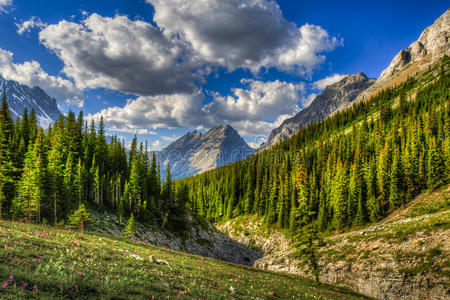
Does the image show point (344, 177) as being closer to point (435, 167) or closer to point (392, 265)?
point (435, 167)

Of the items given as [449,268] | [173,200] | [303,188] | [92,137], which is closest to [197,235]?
[173,200]

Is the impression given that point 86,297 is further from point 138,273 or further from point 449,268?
point 449,268

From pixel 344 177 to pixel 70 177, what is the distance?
81.2 metres

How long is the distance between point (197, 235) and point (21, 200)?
47142 millimetres

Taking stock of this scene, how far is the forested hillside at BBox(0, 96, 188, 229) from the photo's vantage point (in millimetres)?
36531

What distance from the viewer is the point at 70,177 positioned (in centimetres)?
4969

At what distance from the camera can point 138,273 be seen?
11992mm

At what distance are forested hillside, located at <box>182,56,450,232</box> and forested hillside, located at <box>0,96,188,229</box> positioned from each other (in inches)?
1692

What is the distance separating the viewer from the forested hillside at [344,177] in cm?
5994

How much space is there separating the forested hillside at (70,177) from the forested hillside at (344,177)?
141 ft

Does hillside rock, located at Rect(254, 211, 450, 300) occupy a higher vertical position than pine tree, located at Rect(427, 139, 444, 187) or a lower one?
lower

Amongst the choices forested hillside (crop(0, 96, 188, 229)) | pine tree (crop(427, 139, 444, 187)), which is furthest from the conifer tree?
forested hillside (crop(0, 96, 188, 229))

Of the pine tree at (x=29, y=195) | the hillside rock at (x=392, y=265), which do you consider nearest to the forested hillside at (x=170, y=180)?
the pine tree at (x=29, y=195)

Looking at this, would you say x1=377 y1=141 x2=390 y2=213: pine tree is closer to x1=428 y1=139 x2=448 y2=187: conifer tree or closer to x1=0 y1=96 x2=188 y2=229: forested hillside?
x1=428 y1=139 x2=448 y2=187: conifer tree
